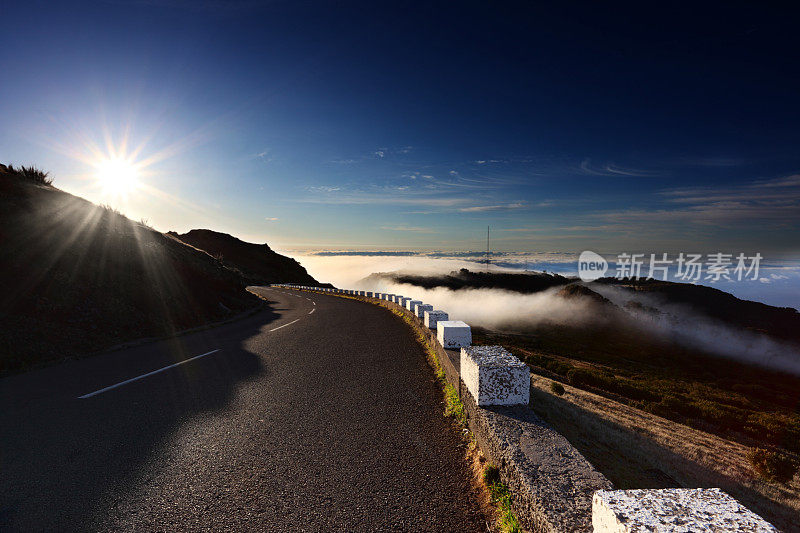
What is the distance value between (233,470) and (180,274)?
51.7 feet

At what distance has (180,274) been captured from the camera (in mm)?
16469

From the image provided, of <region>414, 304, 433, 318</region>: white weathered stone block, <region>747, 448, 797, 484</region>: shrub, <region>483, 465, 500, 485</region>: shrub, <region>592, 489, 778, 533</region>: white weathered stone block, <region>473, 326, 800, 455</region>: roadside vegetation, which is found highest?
<region>592, 489, 778, 533</region>: white weathered stone block

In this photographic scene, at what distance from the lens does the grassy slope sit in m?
8.59

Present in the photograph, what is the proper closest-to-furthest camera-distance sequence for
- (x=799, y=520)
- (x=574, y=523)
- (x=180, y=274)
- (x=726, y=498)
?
(x=726, y=498)
(x=574, y=523)
(x=799, y=520)
(x=180, y=274)

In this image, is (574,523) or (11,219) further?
(11,219)

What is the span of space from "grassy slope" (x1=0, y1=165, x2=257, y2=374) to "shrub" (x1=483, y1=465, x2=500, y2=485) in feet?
30.9

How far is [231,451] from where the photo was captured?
3.81m

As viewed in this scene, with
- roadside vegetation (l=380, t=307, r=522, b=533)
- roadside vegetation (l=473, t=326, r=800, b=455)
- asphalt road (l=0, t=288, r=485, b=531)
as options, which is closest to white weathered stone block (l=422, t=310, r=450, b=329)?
asphalt road (l=0, t=288, r=485, b=531)

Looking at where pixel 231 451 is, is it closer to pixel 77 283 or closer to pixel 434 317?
pixel 434 317

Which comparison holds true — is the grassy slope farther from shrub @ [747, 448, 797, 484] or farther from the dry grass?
shrub @ [747, 448, 797, 484]

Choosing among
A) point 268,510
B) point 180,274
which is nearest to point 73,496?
point 268,510

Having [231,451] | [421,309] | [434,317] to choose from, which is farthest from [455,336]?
[421,309]

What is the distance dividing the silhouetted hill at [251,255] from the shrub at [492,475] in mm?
85732

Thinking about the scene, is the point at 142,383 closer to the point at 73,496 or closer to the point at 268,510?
the point at 73,496
